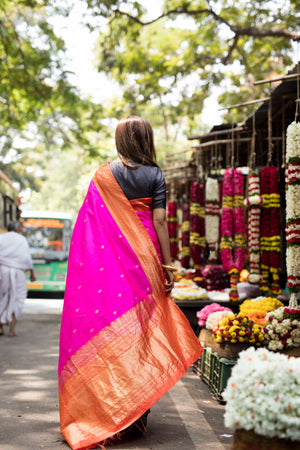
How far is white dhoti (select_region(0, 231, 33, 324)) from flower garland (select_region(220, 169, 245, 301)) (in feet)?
12.3

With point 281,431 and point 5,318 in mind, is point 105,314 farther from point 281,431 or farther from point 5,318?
point 5,318

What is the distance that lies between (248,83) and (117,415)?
15240 mm

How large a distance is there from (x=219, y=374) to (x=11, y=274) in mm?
5289

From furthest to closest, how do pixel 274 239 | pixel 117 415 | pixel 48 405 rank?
pixel 274 239, pixel 48 405, pixel 117 415

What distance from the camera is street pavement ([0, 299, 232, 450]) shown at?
12.0 feet

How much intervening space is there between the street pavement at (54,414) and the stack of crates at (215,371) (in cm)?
8

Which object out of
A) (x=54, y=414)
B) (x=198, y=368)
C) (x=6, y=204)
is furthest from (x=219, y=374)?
(x=6, y=204)

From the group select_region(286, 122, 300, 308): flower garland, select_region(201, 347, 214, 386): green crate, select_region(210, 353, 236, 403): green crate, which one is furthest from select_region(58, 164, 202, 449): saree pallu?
select_region(201, 347, 214, 386): green crate

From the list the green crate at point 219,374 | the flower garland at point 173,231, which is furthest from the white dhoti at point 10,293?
the green crate at point 219,374

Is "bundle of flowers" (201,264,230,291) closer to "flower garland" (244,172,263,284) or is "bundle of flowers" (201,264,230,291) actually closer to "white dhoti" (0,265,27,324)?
"flower garland" (244,172,263,284)

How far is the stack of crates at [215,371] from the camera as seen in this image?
16.2ft

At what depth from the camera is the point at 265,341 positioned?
16.4 feet

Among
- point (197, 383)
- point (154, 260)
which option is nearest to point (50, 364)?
point (197, 383)

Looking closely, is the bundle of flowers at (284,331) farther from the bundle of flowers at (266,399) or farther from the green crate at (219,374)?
the bundle of flowers at (266,399)
